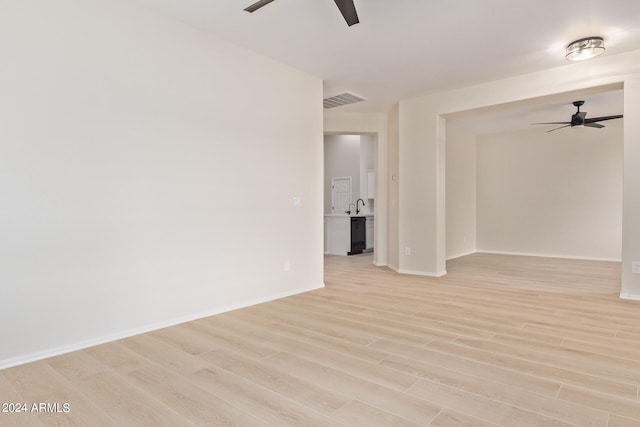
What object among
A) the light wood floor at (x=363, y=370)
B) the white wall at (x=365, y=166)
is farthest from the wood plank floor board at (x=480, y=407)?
the white wall at (x=365, y=166)

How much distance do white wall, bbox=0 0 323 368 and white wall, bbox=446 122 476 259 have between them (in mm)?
4300

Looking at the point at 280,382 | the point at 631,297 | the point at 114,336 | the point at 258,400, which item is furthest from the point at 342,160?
the point at 258,400

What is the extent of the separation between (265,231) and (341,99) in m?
2.57

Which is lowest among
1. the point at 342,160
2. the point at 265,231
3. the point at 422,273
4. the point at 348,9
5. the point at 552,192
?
the point at 422,273

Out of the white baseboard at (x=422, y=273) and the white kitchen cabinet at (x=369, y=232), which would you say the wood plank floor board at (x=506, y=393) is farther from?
the white kitchen cabinet at (x=369, y=232)

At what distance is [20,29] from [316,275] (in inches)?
140

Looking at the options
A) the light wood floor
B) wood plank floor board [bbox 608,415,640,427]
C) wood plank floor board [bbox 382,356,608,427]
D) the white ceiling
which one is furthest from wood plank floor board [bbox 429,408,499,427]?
the white ceiling

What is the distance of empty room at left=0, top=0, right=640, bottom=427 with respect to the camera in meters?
1.97

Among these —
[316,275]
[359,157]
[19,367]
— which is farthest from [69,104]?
[359,157]

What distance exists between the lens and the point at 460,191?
7.72 metres

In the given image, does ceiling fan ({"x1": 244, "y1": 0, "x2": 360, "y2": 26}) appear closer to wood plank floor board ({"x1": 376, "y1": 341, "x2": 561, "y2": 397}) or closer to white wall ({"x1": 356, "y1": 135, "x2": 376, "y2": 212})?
wood plank floor board ({"x1": 376, "y1": 341, "x2": 561, "y2": 397})

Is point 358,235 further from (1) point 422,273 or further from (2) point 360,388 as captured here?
(2) point 360,388

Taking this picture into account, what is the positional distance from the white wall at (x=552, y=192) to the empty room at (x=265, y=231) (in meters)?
1.73

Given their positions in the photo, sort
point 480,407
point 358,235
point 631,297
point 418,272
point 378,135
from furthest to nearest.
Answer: point 358,235, point 378,135, point 418,272, point 631,297, point 480,407
